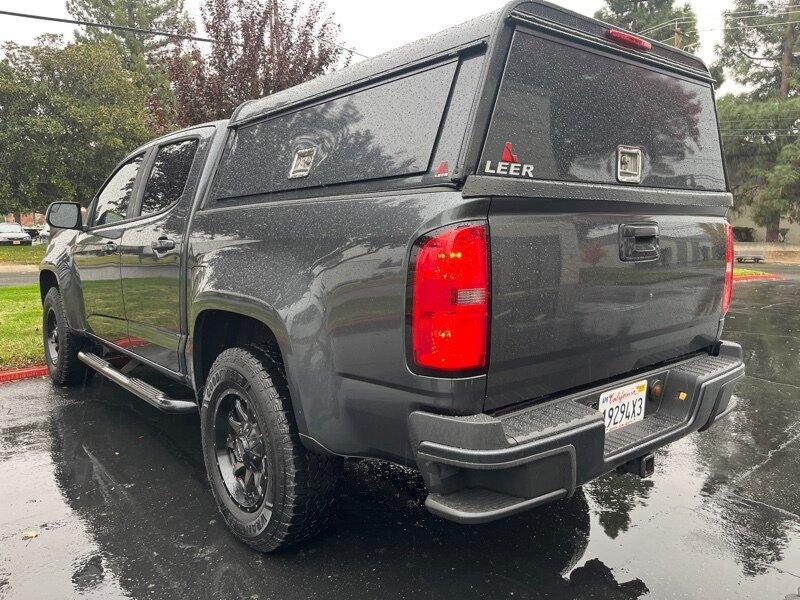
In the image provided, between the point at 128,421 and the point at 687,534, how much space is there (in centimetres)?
371

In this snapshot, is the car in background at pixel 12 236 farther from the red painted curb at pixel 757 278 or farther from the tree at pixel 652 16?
the red painted curb at pixel 757 278

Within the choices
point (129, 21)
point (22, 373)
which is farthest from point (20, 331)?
point (129, 21)

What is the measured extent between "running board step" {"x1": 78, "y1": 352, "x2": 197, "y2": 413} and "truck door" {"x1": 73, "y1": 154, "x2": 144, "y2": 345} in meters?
0.20

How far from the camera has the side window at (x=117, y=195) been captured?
4.25m

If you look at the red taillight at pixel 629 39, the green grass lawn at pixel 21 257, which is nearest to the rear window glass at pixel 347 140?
the red taillight at pixel 629 39

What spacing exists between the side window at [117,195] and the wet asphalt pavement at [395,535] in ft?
5.00

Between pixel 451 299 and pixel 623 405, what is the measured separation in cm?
102

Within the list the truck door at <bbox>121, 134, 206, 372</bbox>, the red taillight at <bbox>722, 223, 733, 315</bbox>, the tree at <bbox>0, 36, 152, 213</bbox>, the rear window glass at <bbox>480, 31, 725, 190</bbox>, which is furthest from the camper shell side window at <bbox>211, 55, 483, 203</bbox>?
the tree at <bbox>0, 36, 152, 213</bbox>

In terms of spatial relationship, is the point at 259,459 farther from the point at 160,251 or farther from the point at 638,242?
the point at 638,242

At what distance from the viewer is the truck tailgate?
2.08 metres

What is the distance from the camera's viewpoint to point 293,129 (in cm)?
284

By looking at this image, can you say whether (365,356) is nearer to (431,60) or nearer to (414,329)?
(414,329)

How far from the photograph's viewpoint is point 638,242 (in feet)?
8.20

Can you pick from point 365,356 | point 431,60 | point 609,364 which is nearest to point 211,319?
point 365,356
